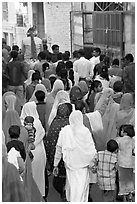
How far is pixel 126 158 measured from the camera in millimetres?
6242

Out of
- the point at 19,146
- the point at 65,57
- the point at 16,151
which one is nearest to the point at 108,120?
the point at 19,146

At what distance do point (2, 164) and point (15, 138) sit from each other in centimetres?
98

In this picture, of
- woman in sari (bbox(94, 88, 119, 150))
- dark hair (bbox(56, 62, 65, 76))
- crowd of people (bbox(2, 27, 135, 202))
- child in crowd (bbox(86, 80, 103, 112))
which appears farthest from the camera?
dark hair (bbox(56, 62, 65, 76))

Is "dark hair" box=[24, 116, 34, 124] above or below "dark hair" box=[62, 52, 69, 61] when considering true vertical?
below

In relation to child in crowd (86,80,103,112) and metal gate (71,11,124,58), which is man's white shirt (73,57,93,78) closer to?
child in crowd (86,80,103,112)

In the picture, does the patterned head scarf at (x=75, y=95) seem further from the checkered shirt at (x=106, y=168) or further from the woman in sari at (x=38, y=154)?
the checkered shirt at (x=106, y=168)

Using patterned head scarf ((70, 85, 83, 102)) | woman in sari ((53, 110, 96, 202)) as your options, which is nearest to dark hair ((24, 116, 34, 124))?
woman in sari ((53, 110, 96, 202))

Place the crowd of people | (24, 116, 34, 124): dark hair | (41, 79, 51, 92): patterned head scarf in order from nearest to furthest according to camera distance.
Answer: the crowd of people < (24, 116, 34, 124): dark hair < (41, 79, 51, 92): patterned head scarf

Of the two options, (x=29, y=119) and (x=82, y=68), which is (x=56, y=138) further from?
(x=82, y=68)

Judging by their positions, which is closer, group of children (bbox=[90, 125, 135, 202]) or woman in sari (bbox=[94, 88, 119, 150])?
group of children (bbox=[90, 125, 135, 202])

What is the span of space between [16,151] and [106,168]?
106cm

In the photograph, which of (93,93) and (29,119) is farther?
(93,93)

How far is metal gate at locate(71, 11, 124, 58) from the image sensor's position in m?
14.4

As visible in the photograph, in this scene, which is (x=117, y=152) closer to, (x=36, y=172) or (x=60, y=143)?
(x=60, y=143)
